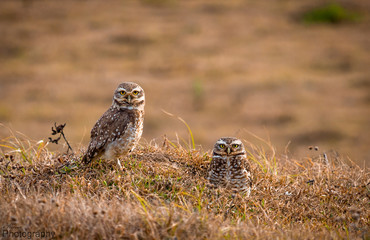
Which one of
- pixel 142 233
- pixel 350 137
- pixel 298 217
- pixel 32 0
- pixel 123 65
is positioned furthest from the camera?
pixel 32 0

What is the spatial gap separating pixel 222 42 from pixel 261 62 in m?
3.25

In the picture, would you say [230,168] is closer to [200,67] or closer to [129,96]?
[129,96]

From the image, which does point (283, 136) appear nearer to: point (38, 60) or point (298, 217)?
point (298, 217)

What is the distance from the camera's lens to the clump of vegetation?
27094 millimetres

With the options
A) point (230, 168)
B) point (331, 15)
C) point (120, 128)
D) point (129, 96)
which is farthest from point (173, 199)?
point (331, 15)

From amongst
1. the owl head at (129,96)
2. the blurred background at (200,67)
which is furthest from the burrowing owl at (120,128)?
the blurred background at (200,67)

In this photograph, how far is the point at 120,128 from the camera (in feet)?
14.6

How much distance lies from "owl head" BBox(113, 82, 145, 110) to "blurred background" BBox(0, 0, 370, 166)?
9.60 meters

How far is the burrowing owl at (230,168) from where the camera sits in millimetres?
4461

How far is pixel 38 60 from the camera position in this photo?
23.3 m

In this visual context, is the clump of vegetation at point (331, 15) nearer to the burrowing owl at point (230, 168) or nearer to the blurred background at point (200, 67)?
the blurred background at point (200, 67)

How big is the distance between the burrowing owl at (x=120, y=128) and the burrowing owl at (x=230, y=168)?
89 centimetres

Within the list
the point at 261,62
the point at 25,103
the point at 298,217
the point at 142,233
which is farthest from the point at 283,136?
the point at 142,233

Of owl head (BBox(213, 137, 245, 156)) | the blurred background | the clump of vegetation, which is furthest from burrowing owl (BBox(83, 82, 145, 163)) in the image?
the clump of vegetation
